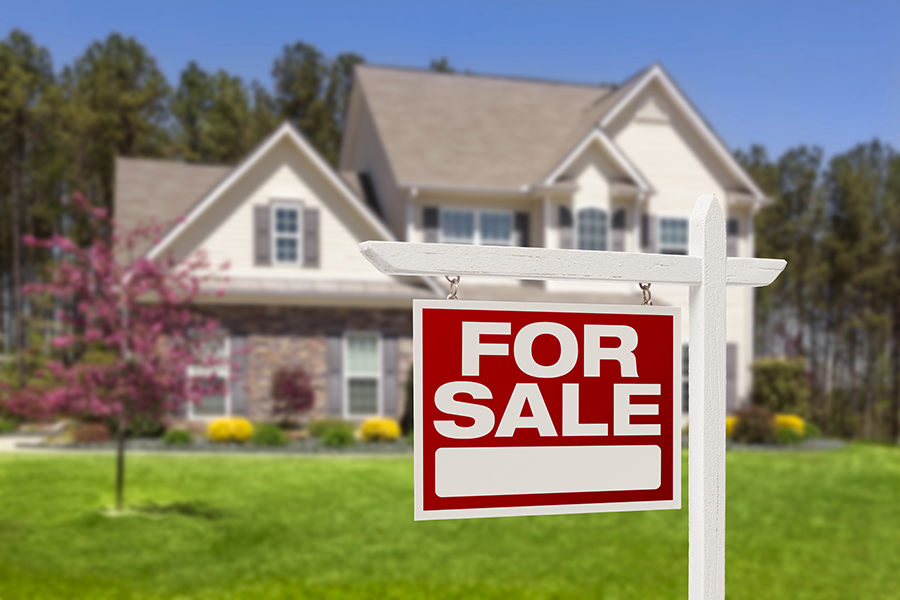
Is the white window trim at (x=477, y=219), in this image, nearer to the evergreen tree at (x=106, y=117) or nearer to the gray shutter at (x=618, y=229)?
the gray shutter at (x=618, y=229)

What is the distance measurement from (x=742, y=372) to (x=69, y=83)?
3034 cm

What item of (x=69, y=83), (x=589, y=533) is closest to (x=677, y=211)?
(x=589, y=533)

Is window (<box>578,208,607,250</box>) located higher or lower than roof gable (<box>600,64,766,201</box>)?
lower

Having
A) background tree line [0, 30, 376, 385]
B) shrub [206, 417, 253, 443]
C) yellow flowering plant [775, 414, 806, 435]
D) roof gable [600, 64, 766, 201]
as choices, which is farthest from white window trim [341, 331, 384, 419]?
background tree line [0, 30, 376, 385]

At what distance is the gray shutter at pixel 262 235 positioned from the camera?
821 inches

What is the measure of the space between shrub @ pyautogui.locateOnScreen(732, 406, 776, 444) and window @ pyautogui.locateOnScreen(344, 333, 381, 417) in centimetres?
882

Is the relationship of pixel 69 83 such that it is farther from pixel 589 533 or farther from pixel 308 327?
pixel 589 533

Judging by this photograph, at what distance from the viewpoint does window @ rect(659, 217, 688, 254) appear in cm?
2372

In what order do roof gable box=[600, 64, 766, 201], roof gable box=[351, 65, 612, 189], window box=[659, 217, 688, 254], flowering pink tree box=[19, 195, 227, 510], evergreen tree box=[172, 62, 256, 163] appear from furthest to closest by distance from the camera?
evergreen tree box=[172, 62, 256, 163]
roof gable box=[600, 64, 766, 201]
window box=[659, 217, 688, 254]
roof gable box=[351, 65, 612, 189]
flowering pink tree box=[19, 195, 227, 510]

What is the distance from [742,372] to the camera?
2394cm

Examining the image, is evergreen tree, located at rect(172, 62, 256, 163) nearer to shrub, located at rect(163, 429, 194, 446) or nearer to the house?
the house

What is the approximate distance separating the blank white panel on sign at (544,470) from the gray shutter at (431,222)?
19195 millimetres

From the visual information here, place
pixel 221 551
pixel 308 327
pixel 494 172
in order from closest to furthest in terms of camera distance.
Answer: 1. pixel 221 551
2. pixel 308 327
3. pixel 494 172

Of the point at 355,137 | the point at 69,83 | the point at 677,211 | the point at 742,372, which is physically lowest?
the point at 742,372
